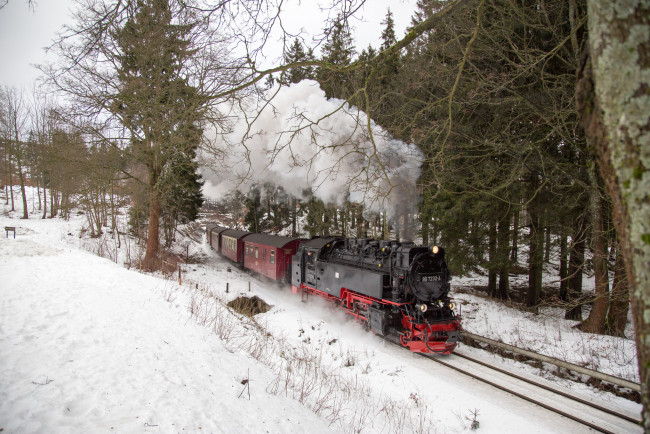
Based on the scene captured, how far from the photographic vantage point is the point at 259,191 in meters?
24.8

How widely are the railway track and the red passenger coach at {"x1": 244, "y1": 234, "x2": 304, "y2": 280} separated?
7.44m

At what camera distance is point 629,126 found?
115cm

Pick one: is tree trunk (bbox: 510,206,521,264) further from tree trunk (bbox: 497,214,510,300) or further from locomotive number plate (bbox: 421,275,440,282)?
locomotive number plate (bbox: 421,275,440,282)

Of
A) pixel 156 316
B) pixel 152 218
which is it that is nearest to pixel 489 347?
pixel 156 316

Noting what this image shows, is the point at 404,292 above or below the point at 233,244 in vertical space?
above

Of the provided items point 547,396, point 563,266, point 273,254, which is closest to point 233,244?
point 273,254

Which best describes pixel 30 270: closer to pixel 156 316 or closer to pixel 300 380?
pixel 156 316

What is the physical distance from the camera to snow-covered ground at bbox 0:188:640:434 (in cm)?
319

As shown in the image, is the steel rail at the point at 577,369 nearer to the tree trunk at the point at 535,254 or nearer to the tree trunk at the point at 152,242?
the tree trunk at the point at 535,254

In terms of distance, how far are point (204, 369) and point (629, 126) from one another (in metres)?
4.74

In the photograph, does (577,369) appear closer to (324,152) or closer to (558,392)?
(558,392)

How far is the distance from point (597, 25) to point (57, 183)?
103ft

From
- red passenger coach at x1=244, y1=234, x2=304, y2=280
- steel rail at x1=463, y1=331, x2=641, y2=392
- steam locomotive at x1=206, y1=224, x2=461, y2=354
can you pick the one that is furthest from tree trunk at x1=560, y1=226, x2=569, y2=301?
red passenger coach at x1=244, y1=234, x2=304, y2=280

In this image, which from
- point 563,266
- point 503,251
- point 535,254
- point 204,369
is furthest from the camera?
point 503,251
